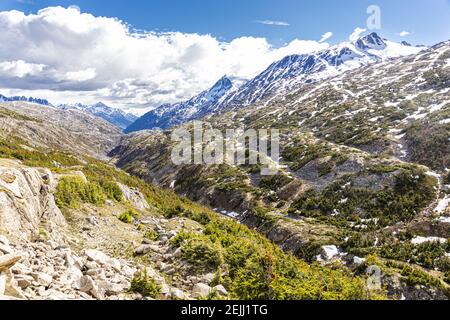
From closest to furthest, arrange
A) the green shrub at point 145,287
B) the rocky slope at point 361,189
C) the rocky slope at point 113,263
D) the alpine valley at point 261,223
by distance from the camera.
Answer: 1. the rocky slope at point 113,263
2. the green shrub at point 145,287
3. the alpine valley at point 261,223
4. the rocky slope at point 361,189

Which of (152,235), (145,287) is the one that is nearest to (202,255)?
(145,287)

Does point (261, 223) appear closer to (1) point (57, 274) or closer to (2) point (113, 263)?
(2) point (113, 263)

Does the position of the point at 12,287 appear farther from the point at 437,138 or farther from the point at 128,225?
the point at 437,138

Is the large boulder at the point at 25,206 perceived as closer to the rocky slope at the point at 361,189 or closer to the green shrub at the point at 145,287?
the green shrub at the point at 145,287

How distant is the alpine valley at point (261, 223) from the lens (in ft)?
36.3

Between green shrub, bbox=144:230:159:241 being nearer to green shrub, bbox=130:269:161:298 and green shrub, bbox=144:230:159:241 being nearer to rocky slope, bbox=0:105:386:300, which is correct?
rocky slope, bbox=0:105:386:300

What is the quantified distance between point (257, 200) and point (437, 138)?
4378cm

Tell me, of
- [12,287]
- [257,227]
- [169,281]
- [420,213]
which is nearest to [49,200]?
[169,281]

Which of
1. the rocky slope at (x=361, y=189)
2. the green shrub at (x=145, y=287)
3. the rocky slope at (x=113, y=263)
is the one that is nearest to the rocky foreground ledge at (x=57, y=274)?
the rocky slope at (x=113, y=263)

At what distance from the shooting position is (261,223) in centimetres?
5903

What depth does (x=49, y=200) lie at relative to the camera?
701 inches

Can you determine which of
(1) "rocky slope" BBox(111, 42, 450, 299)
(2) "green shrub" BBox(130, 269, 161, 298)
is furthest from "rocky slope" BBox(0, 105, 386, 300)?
(1) "rocky slope" BBox(111, 42, 450, 299)

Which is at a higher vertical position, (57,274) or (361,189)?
(57,274)

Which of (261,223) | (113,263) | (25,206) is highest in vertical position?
(25,206)
